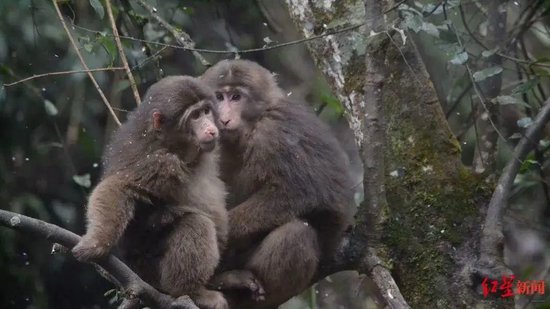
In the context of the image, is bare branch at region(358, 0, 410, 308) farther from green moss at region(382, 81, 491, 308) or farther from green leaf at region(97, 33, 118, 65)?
green leaf at region(97, 33, 118, 65)

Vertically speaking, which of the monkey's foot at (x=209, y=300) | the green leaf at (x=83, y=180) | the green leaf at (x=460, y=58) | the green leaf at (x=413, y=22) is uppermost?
the green leaf at (x=413, y=22)

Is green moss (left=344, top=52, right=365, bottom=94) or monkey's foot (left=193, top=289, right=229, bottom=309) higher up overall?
green moss (left=344, top=52, right=365, bottom=94)

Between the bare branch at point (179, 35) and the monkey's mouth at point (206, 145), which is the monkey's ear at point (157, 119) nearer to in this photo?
the monkey's mouth at point (206, 145)

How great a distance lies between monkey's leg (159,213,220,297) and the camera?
4152 millimetres

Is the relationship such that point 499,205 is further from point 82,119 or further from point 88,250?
point 82,119

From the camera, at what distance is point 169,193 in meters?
4.29

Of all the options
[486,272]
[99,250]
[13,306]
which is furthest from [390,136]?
[13,306]

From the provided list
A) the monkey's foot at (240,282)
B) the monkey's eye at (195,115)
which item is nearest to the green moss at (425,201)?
the monkey's foot at (240,282)

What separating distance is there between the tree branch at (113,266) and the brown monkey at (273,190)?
65cm

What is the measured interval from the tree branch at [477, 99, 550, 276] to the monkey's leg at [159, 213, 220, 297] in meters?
1.31

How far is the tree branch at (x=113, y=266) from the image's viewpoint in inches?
132

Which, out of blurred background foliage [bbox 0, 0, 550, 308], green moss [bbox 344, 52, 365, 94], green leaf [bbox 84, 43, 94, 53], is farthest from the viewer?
blurred background foliage [bbox 0, 0, 550, 308]

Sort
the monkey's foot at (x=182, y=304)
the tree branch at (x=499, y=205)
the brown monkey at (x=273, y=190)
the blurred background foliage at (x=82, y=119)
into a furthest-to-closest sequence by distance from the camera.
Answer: the blurred background foliage at (x=82, y=119) < the brown monkey at (x=273, y=190) < the tree branch at (x=499, y=205) < the monkey's foot at (x=182, y=304)

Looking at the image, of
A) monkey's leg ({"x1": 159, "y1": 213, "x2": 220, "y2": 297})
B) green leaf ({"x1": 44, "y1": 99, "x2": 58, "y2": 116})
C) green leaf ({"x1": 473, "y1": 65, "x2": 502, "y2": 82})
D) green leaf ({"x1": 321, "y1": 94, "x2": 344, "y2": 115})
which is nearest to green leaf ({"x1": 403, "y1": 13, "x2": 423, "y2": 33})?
green leaf ({"x1": 473, "y1": 65, "x2": 502, "y2": 82})
